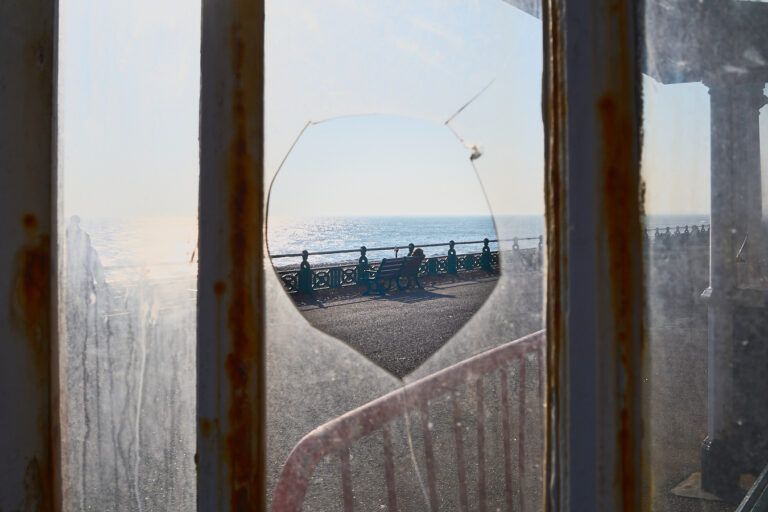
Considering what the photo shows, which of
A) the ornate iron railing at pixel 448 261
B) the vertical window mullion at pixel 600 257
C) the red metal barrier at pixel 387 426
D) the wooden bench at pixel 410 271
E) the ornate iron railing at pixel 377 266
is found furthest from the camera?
the wooden bench at pixel 410 271

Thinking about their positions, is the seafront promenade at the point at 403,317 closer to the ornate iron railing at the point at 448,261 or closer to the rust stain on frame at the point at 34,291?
the ornate iron railing at the point at 448,261

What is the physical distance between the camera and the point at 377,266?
1.01 metres

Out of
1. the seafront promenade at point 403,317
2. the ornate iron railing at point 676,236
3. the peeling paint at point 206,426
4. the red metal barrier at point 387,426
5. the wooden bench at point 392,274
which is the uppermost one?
the ornate iron railing at point 676,236

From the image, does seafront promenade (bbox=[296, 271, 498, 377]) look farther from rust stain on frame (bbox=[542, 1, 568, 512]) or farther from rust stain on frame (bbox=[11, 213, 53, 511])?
rust stain on frame (bbox=[11, 213, 53, 511])

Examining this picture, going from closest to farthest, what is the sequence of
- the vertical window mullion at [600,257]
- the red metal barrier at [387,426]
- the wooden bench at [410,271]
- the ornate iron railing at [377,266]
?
the vertical window mullion at [600,257] → the ornate iron railing at [377,266] → the red metal barrier at [387,426] → the wooden bench at [410,271]

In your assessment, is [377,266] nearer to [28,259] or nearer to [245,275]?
[245,275]

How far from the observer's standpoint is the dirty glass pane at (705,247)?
22.9 inches

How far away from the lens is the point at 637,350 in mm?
530

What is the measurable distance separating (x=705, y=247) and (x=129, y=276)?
2.84ft

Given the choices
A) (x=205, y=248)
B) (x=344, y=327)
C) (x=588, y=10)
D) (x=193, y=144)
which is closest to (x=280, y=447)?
(x=344, y=327)

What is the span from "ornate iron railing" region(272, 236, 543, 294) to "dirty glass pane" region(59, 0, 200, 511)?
19cm

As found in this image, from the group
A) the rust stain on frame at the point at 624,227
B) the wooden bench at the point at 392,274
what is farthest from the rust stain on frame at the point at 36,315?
the rust stain on frame at the point at 624,227

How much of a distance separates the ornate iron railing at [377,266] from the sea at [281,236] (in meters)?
0.01

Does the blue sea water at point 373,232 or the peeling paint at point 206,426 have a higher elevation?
the blue sea water at point 373,232
